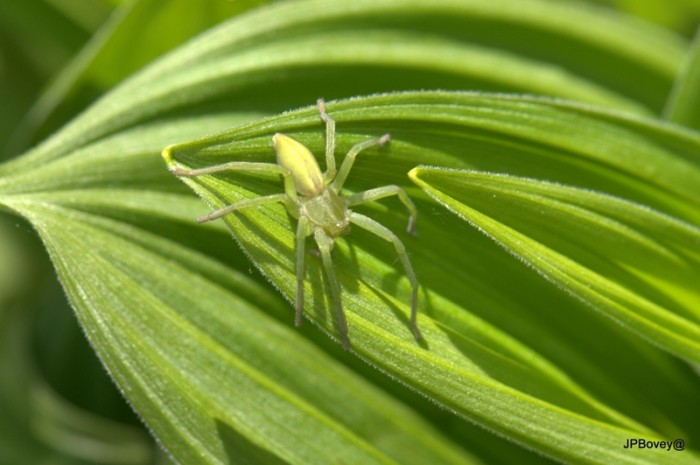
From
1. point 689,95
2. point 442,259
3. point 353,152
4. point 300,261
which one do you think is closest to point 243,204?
point 300,261

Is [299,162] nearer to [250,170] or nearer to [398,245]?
[250,170]

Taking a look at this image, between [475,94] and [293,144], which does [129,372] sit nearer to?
→ [293,144]

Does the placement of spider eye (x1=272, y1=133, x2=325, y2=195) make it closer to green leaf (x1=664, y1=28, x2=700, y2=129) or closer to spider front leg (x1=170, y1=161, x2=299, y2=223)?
spider front leg (x1=170, y1=161, x2=299, y2=223)

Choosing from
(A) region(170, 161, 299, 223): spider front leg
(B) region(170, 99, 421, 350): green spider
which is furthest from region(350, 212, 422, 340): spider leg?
(A) region(170, 161, 299, 223): spider front leg

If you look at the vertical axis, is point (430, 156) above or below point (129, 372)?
above

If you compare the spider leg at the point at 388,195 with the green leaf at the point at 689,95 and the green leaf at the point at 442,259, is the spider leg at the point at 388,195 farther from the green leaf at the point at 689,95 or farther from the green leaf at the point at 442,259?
the green leaf at the point at 689,95

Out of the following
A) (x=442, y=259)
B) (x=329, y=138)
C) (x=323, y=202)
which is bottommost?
(x=442, y=259)

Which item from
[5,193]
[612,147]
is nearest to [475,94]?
[612,147]
